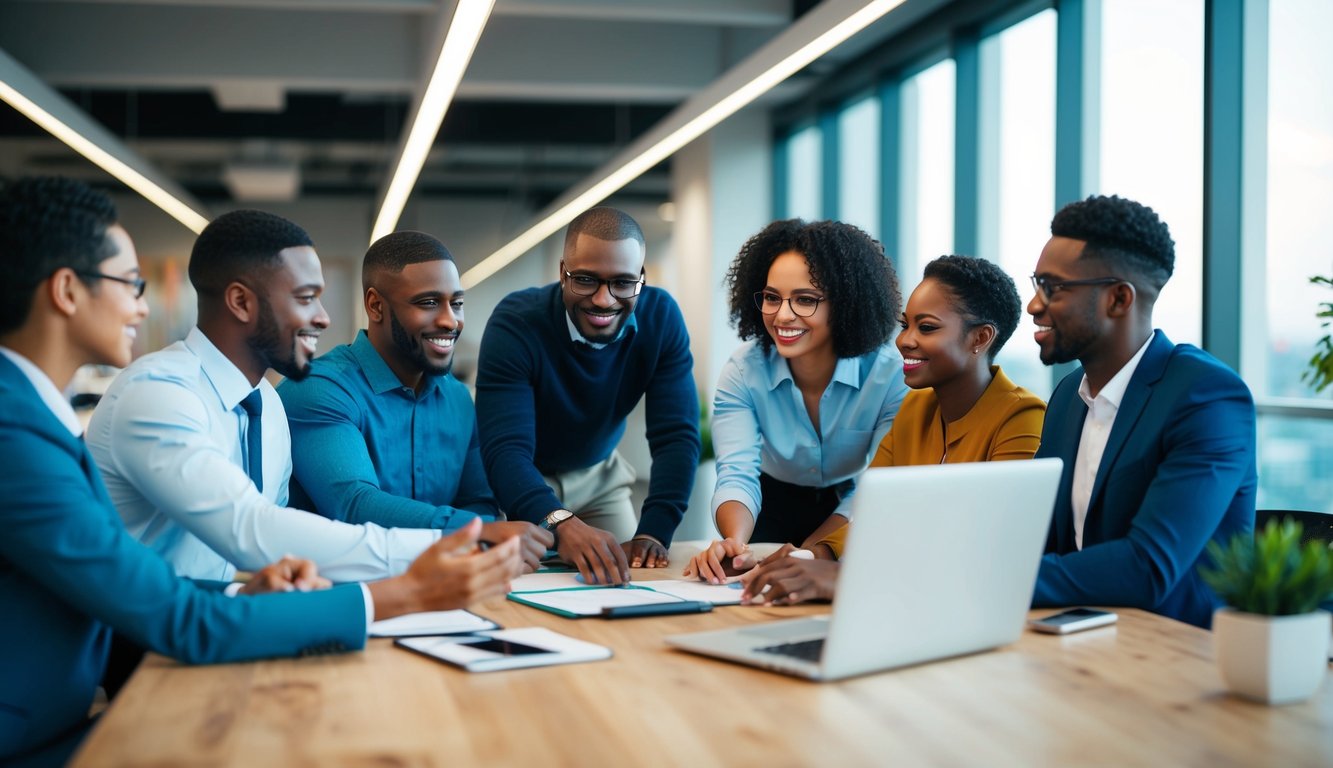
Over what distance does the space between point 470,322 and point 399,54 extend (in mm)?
10470

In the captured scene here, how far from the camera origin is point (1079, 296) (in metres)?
2.21

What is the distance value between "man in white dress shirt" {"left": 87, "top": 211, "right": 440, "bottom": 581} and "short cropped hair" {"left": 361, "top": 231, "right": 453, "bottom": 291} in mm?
534

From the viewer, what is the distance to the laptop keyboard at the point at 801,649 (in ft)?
5.08

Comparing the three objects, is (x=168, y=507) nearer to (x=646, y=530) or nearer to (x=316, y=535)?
(x=316, y=535)

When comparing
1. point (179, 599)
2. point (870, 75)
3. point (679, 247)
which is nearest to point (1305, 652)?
point (179, 599)

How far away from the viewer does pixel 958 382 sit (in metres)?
2.65

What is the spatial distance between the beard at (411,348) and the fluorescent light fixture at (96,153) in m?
0.90

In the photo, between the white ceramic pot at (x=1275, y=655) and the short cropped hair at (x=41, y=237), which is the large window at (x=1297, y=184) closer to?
the white ceramic pot at (x=1275, y=655)

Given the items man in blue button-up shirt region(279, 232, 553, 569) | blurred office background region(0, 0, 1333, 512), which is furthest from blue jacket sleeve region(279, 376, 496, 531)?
blurred office background region(0, 0, 1333, 512)

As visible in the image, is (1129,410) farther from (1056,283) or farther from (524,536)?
(524,536)

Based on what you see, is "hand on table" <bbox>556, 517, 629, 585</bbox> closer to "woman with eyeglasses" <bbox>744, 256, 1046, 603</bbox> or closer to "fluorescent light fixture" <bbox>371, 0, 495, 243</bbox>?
"woman with eyeglasses" <bbox>744, 256, 1046, 603</bbox>

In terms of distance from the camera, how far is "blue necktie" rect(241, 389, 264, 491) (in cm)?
215

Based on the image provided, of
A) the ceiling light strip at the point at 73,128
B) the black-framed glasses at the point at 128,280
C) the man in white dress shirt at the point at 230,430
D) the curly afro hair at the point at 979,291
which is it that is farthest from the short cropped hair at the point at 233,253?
the ceiling light strip at the point at 73,128

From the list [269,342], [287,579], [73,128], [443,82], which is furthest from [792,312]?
[73,128]
